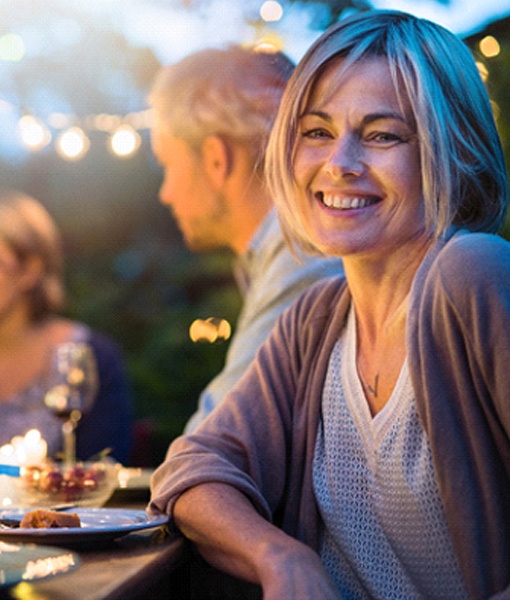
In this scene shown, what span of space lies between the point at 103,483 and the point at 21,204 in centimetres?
211

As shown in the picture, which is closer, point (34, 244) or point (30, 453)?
point (30, 453)

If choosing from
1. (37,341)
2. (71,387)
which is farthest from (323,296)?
(37,341)

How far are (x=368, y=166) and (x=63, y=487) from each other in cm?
67

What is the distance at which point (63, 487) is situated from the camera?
164 cm

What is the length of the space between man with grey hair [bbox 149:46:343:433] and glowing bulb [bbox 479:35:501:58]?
447 mm

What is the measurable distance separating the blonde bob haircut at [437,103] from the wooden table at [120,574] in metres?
0.55

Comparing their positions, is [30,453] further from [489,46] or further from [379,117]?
[489,46]

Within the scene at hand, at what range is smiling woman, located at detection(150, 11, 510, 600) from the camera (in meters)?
1.24

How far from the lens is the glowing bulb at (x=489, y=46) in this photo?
7.75 ft

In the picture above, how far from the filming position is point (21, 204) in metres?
3.61

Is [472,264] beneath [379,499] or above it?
above

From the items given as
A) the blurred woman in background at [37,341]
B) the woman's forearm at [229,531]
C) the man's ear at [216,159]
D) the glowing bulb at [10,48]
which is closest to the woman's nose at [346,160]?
the woman's forearm at [229,531]

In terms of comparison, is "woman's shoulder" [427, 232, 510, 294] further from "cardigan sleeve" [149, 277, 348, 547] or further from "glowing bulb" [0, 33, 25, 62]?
"glowing bulb" [0, 33, 25, 62]

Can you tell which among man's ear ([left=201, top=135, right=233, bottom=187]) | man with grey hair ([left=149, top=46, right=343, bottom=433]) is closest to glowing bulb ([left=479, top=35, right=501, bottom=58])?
man with grey hair ([left=149, top=46, right=343, bottom=433])
